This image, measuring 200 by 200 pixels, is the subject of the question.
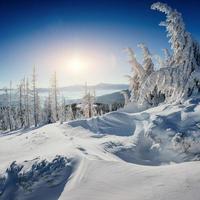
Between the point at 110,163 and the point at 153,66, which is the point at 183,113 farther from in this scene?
the point at 153,66

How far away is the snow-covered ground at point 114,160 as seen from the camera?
22.1ft

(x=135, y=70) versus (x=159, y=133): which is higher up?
(x=135, y=70)

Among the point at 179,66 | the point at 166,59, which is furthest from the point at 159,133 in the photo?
the point at 166,59

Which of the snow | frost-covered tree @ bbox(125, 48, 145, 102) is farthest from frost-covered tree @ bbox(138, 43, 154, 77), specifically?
the snow

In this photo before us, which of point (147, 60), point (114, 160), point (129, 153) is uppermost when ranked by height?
point (147, 60)

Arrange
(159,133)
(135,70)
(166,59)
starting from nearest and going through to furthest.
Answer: (159,133), (166,59), (135,70)

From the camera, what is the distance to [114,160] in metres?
9.41

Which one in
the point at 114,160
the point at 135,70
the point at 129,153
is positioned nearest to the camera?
the point at 114,160

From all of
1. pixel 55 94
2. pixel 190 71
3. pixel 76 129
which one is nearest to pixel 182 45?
pixel 190 71

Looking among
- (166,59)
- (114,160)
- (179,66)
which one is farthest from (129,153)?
(166,59)

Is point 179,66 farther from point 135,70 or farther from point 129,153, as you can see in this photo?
point 135,70

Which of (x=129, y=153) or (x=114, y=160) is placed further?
(x=129, y=153)

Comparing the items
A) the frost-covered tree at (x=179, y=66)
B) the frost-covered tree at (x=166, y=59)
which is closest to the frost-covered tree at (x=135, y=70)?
the frost-covered tree at (x=166, y=59)

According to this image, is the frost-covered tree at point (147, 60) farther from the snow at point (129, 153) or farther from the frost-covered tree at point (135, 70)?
the snow at point (129, 153)
